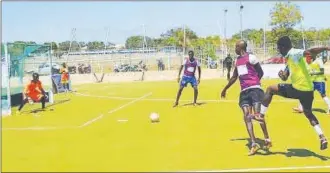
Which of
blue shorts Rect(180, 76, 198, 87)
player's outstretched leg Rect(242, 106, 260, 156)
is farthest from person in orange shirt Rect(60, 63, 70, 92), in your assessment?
player's outstretched leg Rect(242, 106, 260, 156)

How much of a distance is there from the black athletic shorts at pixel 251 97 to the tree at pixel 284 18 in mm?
54998

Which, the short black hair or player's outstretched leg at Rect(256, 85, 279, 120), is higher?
the short black hair

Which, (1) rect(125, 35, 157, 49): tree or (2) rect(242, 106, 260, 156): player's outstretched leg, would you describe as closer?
(2) rect(242, 106, 260, 156): player's outstretched leg

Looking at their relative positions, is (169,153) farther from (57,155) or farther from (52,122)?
(52,122)

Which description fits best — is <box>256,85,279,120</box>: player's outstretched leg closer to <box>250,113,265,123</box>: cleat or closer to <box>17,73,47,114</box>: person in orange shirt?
<box>250,113,265,123</box>: cleat

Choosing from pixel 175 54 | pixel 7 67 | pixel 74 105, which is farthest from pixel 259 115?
pixel 175 54

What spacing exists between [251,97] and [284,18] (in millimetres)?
56735

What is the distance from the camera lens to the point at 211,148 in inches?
409

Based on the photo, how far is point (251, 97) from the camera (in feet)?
33.1

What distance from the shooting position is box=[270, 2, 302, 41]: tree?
64.0 meters

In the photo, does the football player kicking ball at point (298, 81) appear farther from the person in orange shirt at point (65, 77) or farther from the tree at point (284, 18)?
the tree at point (284, 18)

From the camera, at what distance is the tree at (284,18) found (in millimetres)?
63969

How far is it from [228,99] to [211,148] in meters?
11.6

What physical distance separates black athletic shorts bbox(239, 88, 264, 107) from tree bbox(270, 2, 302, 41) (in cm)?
5500
